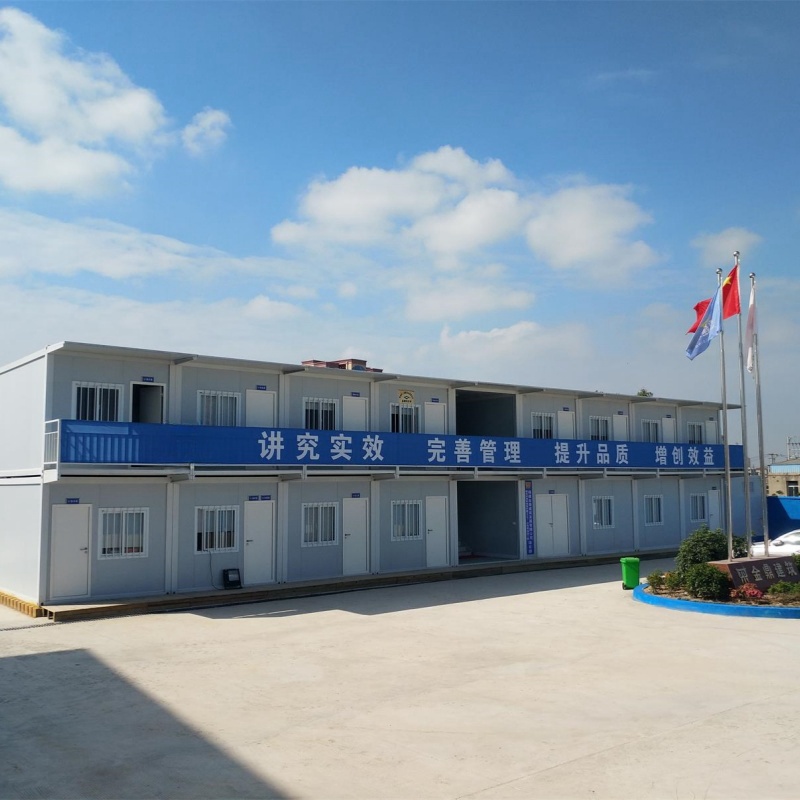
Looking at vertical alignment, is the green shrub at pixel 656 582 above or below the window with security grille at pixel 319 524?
below

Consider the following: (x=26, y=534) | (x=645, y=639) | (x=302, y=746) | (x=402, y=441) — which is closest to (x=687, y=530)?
(x=402, y=441)

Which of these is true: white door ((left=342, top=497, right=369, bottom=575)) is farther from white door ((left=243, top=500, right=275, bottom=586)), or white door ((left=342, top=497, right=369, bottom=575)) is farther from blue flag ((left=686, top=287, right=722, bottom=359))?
blue flag ((left=686, top=287, right=722, bottom=359))

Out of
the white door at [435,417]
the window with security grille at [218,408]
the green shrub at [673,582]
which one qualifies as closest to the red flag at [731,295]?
the green shrub at [673,582]

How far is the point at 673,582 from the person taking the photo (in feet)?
56.2

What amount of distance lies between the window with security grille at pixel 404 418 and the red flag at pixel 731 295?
8.33m

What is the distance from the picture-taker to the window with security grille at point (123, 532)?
16.7 metres

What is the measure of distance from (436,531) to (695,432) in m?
13.6

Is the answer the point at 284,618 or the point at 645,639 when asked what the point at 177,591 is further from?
the point at 645,639

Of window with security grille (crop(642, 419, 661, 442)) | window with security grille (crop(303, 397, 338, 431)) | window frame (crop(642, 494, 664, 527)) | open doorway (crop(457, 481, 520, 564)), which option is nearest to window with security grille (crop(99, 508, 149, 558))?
window with security grille (crop(303, 397, 338, 431))

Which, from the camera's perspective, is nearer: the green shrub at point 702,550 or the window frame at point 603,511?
the green shrub at point 702,550

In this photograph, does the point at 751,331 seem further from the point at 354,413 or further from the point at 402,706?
the point at 402,706

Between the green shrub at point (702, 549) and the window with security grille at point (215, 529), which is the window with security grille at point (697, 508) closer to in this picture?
the green shrub at point (702, 549)

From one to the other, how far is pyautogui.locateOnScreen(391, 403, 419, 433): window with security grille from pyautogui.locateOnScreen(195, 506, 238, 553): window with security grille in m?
5.35

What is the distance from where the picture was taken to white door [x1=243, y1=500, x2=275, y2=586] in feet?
61.5
